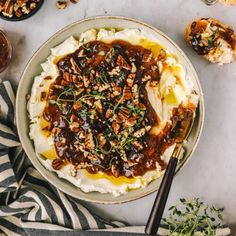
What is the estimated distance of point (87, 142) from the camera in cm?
318

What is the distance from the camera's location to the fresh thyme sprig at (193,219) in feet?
10.4

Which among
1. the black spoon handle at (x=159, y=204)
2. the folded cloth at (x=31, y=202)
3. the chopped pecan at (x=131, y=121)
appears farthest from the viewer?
the folded cloth at (x=31, y=202)

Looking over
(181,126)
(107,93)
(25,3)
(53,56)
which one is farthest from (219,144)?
(25,3)

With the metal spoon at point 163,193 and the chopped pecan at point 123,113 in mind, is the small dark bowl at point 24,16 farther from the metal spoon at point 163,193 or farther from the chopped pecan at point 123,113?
the metal spoon at point 163,193

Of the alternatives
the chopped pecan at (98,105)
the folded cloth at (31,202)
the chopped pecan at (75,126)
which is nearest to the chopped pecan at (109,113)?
the chopped pecan at (98,105)

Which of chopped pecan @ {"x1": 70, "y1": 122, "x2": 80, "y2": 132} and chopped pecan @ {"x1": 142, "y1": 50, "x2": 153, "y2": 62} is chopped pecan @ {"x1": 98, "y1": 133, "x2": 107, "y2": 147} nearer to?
chopped pecan @ {"x1": 70, "y1": 122, "x2": 80, "y2": 132}

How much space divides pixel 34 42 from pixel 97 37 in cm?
36

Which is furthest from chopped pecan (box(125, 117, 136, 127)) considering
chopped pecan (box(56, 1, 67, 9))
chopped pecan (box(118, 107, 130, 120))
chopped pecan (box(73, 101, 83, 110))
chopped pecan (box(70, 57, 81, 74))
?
chopped pecan (box(56, 1, 67, 9))

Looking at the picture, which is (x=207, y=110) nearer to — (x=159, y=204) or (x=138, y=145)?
(x=138, y=145)

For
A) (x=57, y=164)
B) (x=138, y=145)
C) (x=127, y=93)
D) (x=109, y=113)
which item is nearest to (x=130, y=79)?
(x=127, y=93)

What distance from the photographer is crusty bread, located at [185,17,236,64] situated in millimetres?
3234

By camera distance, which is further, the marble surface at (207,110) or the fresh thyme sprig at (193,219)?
the marble surface at (207,110)

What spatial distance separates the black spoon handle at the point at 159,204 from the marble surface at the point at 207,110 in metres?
0.38

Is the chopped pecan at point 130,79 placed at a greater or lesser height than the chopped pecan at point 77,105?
greater
